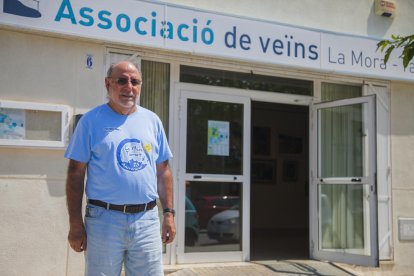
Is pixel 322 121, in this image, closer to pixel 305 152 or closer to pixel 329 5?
pixel 329 5

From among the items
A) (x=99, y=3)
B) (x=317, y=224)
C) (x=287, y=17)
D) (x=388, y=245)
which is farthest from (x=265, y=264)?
(x=99, y=3)

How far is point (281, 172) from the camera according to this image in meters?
13.6

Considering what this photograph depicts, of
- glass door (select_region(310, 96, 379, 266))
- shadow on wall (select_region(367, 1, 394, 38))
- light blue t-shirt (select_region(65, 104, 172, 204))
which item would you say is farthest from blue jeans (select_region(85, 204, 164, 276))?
shadow on wall (select_region(367, 1, 394, 38))

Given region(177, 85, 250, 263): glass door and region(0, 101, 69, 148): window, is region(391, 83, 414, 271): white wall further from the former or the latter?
region(0, 101, 69, 148): window

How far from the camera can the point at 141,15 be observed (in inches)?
234

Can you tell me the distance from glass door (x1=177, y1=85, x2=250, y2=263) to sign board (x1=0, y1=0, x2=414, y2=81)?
71cm

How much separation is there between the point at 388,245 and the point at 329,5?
359cm

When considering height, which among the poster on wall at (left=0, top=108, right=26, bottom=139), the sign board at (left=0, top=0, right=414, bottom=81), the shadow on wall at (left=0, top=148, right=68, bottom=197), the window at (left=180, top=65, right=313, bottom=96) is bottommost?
the shadow on wall at (left=0, top=148, right=68, bottom=197)

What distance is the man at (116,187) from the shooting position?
10.0ft

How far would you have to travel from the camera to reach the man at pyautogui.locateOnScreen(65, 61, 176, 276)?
3.05 m

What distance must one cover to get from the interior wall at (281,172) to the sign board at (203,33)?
5.73 metres

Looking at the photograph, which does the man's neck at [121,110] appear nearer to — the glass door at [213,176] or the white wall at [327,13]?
the glass door at [213,176]

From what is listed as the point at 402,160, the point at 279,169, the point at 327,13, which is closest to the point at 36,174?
the point at 327,13

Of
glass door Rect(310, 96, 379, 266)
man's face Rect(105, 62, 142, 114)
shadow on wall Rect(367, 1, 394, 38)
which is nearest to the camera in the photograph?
man's face Rect(105, 62, 142, 114)
